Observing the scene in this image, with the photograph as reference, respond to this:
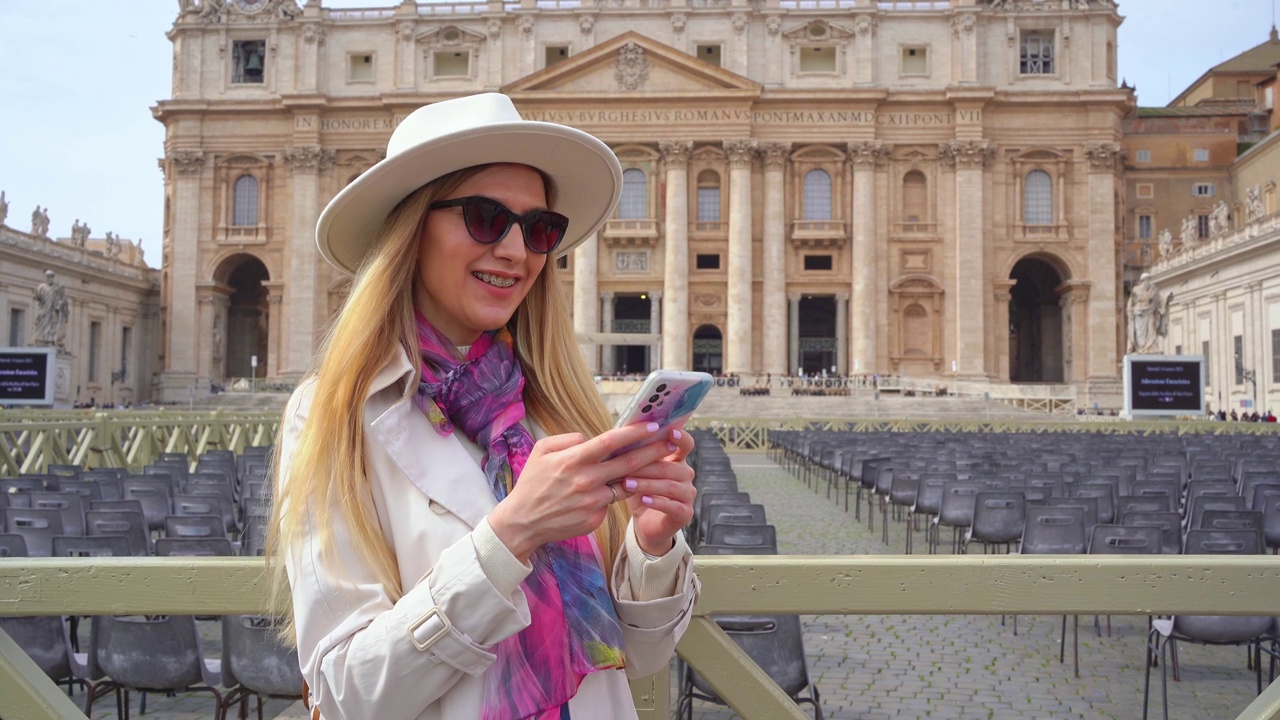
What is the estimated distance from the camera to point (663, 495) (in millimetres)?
1809

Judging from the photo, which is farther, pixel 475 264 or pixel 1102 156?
pixel 1102 156

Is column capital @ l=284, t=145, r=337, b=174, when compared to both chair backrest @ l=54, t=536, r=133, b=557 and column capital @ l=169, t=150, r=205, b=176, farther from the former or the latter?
chair backrest @ l=54, t=536, r=133, b=557

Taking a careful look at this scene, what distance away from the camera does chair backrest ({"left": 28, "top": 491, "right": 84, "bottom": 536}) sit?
319 inches

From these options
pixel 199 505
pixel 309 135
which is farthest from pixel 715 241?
pixel 199 505

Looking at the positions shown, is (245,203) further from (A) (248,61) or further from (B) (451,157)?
(B) (451,157)

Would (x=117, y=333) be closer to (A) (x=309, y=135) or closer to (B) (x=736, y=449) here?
(A) (x=309, y=135)

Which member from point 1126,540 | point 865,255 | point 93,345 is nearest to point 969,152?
point 865,255

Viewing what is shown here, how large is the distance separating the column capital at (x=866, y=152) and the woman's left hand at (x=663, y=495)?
175 ft

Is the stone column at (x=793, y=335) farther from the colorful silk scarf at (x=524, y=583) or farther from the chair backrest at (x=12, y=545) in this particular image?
the colorful silk scarf at (x=524, y=583)

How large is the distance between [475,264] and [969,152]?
2141 inches

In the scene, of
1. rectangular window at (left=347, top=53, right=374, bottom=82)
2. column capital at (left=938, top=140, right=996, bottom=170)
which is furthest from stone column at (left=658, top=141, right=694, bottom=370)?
rectangular window at (left=347, top=53, right=374, bottom=82)

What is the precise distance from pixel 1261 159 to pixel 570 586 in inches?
2505

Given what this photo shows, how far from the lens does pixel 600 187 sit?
2352 millimetres

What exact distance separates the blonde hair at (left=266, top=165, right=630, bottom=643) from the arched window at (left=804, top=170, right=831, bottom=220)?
53.4 meters
